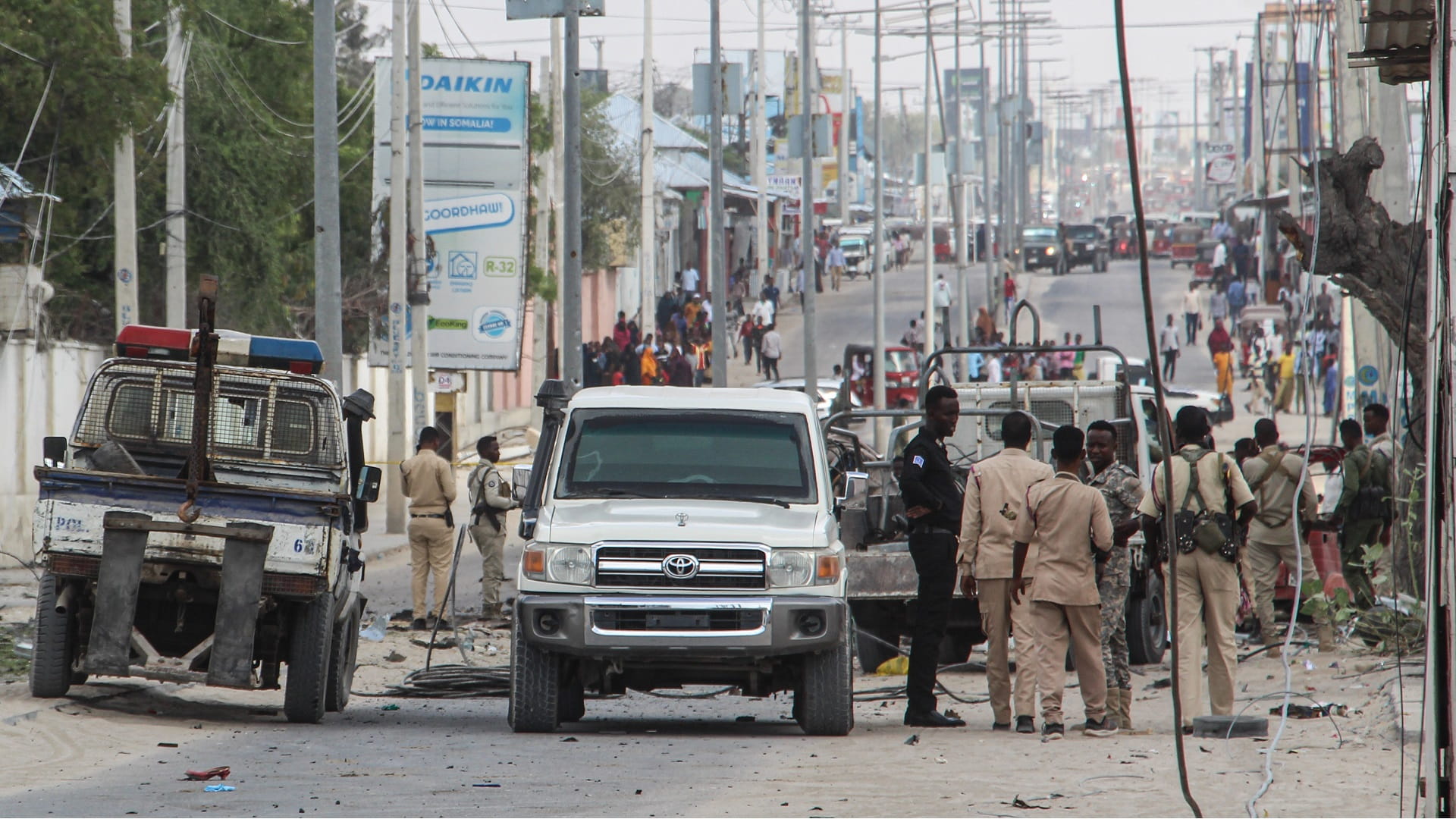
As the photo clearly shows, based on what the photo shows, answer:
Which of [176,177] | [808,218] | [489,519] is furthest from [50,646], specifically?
[808,218]

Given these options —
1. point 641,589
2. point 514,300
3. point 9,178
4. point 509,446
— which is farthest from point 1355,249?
point 509,446

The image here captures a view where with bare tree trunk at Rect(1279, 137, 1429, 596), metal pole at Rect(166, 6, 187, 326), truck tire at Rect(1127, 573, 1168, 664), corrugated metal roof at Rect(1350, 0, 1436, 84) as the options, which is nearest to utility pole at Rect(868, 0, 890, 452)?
metal pole at Rect(166, 6, 187, 326)

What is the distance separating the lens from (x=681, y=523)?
9.66m

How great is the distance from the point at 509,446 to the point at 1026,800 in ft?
101

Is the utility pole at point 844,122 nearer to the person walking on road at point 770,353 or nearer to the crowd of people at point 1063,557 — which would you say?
the person walking on road at point 770,353

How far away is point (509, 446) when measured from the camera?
1492 inches

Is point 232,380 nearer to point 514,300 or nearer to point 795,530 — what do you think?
point 795,530

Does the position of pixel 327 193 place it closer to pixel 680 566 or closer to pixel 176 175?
pixel 176 175

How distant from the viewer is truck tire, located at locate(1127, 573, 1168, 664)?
47.1ft

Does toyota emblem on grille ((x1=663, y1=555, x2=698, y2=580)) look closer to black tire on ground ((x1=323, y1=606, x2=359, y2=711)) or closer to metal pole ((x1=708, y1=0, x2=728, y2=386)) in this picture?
black tire on ground ((x1=323, y1=606, x2=359, y2=711))

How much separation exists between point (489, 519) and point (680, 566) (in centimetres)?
767

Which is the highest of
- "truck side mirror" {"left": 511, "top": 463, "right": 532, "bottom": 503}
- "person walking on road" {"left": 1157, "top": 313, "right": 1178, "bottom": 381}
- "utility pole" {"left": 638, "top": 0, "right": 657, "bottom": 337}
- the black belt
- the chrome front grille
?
"utility pole" {"left": 638, "top": 0, "right": 657, "bottom": 337}

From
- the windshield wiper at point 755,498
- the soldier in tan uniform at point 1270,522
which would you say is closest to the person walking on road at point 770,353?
the soldier in tan uniform at point 1270,522

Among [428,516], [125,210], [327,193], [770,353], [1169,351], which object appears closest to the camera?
[428,516]
